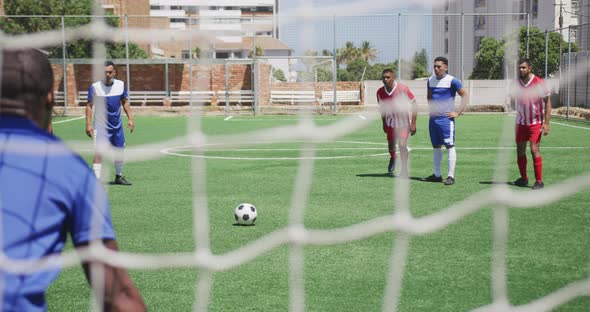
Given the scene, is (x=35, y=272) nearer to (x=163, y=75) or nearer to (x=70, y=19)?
(x=70, y=19)

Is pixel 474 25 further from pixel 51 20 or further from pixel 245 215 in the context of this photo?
pixel 245 215

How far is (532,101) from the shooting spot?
9898mm

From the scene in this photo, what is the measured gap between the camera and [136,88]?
33438mm

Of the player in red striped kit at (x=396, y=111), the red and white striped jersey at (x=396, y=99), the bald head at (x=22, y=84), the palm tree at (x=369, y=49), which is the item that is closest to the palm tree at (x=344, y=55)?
the palm tree at (x=369, y=49)

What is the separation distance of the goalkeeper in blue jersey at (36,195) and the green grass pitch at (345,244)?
2.38 metres

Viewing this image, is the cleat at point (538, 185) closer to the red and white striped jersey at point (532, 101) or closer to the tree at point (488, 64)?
the red and white striped jersey at point (532, 101)

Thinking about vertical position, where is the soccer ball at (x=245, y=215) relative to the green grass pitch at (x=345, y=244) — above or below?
above

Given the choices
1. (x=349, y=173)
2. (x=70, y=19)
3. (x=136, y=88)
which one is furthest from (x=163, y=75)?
(x=349, y=173)

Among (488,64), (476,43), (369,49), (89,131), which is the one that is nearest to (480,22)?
(476,43)

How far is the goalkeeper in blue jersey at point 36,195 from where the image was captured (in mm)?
2344

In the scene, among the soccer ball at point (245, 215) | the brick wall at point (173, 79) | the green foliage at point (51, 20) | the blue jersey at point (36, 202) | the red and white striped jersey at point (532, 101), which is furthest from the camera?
the brick wall at point (173, 79)

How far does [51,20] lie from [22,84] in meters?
29.5

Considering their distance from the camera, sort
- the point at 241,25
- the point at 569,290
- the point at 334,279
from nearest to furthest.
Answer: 1. the point at 241,25
2. the point at 569,290
3. the point at 334,279

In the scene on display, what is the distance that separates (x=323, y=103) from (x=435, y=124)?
18.8 meters
